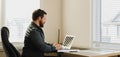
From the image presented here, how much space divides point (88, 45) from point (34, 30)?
120cm

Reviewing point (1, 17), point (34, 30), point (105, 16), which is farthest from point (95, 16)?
point (1, 17)

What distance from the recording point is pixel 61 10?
430 cm

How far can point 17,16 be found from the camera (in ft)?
13.3

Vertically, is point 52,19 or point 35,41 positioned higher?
point 52,19

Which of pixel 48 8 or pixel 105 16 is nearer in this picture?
pixel 105 16

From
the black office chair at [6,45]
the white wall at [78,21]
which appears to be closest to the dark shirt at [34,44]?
the black office chair at [6,45]

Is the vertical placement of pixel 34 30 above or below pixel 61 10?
below

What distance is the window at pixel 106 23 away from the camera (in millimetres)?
3424

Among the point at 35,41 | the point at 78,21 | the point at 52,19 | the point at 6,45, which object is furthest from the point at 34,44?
the point at 52,19

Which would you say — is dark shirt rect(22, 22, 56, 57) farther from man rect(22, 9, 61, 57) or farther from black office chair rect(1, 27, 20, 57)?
black office chair rect(1, 27, 20, 57)

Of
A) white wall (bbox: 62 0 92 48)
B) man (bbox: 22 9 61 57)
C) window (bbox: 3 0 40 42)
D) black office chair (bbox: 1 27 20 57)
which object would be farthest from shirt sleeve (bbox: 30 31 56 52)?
window (bbox: 3 0 40 42)

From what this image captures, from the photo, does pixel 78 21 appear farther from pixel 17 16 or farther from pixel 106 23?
pixel 17 16

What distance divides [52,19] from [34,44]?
142 centimetres

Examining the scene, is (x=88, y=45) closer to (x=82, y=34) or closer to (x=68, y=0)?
(x=82, y=34)
